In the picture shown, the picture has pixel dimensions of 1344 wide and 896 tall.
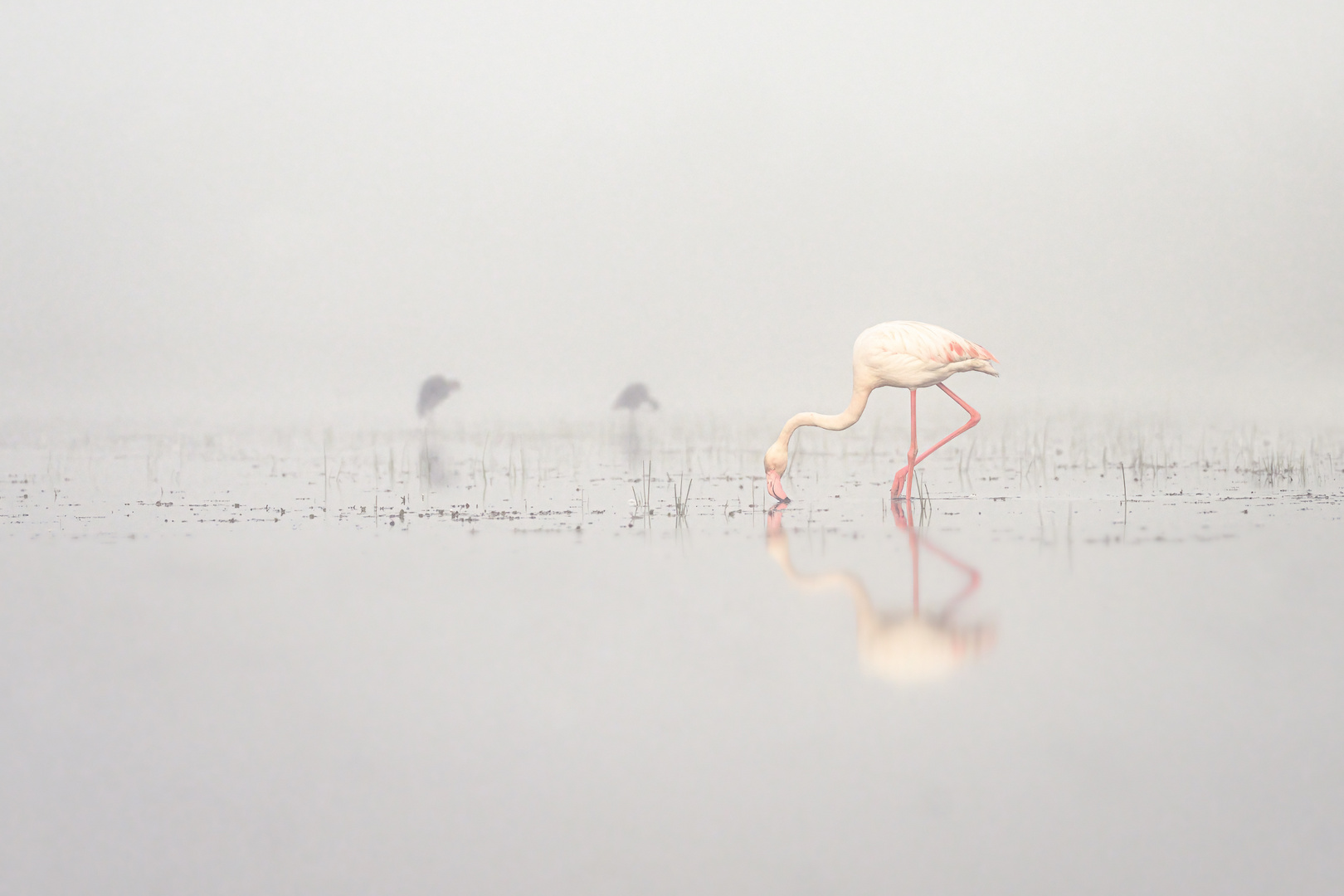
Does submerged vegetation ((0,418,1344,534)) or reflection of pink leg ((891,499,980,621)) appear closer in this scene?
reflection of pink leg ((891,499,980,621))

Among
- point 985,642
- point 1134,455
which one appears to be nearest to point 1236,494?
point 1134,455

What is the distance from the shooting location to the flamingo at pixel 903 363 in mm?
10016

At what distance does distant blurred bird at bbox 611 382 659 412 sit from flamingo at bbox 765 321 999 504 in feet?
25.2

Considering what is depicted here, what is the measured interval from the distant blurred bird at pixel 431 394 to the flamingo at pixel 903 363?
879 centimetres

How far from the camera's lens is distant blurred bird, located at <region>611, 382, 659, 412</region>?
18.0 m

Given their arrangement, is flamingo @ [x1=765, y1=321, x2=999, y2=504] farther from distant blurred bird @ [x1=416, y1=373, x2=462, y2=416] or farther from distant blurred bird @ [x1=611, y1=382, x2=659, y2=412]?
distant blurred bird @ [x1=416, y1=373, x2=462, y2=416]

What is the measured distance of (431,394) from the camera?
18.0m

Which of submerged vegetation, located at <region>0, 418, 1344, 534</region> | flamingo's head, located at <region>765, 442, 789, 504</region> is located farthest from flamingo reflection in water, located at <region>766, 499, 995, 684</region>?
flamingo's head, located at <region>765, 442, 789, 504</region>

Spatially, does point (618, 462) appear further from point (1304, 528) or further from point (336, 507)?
point (1304, 528)

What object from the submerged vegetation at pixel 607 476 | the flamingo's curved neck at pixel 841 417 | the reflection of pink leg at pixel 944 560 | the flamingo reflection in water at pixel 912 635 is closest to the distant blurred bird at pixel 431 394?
the submerged vegetation at pixel 607 476

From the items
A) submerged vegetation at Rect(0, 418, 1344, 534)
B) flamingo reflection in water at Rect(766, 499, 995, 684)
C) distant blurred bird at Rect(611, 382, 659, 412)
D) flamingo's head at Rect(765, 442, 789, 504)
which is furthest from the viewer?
distant blurred bird at Rect(611, 382, 659, 412)

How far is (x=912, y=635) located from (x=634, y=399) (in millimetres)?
13247

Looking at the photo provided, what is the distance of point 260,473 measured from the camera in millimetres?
12781

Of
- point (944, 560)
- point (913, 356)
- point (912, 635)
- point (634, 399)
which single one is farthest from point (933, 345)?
point (634, 399)
